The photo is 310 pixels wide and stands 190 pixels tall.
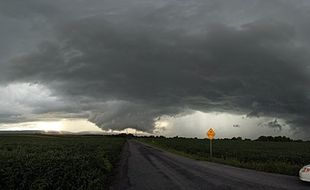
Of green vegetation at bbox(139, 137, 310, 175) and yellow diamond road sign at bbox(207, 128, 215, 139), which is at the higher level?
yellow diamond road sign at bbox(207, 128, 215, 139)

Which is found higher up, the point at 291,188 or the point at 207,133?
the point at 207,133

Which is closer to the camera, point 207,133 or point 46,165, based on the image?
point 46,165

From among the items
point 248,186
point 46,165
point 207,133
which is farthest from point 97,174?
point 207,133

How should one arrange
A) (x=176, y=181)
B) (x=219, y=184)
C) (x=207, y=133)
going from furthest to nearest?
1. (x=207, y=133)
2. (x=176, y=181)
3. (x=219, y=184)

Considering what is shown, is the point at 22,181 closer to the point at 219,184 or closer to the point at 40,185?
the point at 40,185

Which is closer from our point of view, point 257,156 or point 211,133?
point 211,133

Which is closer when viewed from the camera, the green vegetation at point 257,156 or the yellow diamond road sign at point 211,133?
the green vegetation at point 257,156

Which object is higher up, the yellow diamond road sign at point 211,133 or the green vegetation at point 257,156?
the yellow diamond road sign at point 211,133

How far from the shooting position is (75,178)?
12.7 meters

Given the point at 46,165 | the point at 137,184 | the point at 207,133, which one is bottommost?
the point at 137,184

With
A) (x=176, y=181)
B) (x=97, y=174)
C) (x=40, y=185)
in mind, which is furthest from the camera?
(x=176, y=181)

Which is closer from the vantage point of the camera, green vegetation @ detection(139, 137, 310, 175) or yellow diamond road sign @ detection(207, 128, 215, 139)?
green vegetation @ detection(139, 137, 310, 175)

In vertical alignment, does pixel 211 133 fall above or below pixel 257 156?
above

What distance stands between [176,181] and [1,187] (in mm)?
8296
